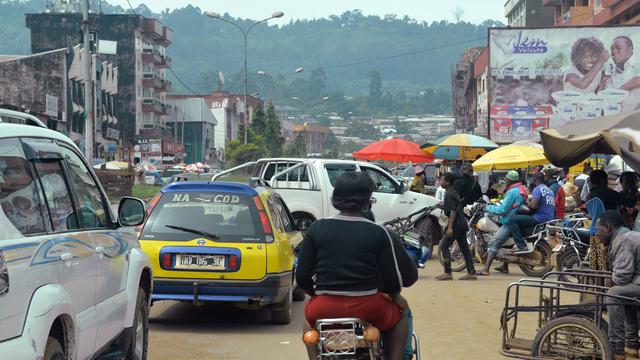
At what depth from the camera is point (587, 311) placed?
774 cm

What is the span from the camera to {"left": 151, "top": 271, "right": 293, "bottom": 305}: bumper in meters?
9.57

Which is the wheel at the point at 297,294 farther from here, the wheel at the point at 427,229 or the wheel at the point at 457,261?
the wheel at the point at 427,229

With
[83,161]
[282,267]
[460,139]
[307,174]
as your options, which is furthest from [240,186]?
[460,139]

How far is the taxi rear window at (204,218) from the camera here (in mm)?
9828

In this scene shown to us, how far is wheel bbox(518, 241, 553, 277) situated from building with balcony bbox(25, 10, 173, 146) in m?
73.9

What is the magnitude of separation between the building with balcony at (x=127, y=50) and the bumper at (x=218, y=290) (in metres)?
78.1

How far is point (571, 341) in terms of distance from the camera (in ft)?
24.2

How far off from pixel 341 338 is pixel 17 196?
5.96 ft

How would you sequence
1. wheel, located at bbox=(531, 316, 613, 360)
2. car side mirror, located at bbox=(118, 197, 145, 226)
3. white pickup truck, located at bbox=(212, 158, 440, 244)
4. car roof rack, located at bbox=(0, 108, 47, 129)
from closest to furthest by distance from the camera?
1. car roof rack, located at bbox=(0, 108, 47, 129)
2. car side mirror, located at bbox=(118, 197, 145, 226)
3. wheel, located at bbox=(531, 316, 613, 360)
4. white pickup truck, located at bbox=(212, 158, 440, 244)

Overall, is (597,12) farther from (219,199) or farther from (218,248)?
(218,248)

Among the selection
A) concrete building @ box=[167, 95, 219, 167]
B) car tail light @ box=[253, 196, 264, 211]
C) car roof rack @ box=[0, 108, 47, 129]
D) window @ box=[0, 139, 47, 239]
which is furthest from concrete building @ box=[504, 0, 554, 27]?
window @ box=[0, 139, 47, 239]

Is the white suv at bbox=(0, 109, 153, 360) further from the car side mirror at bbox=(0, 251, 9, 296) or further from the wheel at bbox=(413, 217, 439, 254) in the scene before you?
the wheel at bbox=(413, 217, 439, 254)

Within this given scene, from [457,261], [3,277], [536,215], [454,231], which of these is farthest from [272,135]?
[3,277]

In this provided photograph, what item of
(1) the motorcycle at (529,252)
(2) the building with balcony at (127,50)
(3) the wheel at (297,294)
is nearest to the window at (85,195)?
(3) the wheel at (297,294)
